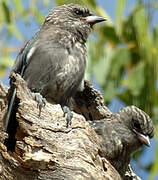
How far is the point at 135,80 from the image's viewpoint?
6711 millimetres

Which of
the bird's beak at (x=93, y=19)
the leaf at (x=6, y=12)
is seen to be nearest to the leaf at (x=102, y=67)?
the bird's beak at (x=93, y=19)

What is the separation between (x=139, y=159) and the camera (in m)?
6.55

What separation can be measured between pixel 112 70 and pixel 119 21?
0.75m

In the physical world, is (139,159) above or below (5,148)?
below

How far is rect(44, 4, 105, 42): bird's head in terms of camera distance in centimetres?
605

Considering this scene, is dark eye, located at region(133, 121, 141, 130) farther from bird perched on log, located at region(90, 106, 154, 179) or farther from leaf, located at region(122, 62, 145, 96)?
leaf, located at region(122, 62, 145, 96)

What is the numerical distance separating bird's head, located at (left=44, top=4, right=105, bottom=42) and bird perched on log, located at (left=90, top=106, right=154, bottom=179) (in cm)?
71

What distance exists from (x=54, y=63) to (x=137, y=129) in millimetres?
957

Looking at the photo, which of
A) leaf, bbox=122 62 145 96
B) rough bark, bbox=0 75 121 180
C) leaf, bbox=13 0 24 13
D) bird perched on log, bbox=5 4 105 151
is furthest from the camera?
leaf, bbox=122 62 145 96

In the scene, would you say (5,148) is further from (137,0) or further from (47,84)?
(137,0)

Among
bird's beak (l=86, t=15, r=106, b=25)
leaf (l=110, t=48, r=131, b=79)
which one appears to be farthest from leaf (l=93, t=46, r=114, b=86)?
bird's beak (l=86, t=15, r=106, b=25)

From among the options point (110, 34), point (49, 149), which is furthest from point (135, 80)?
point (49, 149)

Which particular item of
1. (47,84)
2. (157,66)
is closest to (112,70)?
(157,66)

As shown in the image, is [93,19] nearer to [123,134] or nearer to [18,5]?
[18,5]
